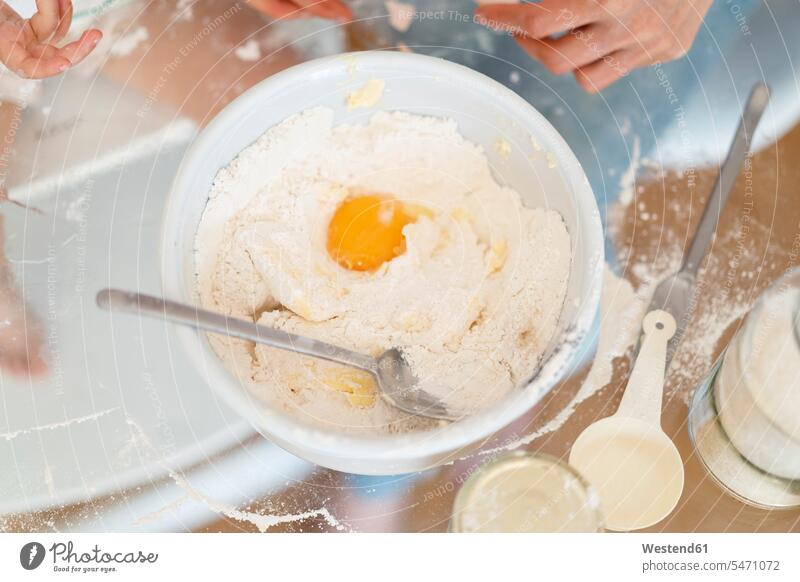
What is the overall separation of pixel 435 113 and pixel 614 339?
0.16 meters

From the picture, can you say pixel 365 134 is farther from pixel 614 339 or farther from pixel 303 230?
pixel 614 339

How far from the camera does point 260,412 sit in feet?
0.96

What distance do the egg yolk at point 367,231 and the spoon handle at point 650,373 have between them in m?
0.15

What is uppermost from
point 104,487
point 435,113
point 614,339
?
point 435,113

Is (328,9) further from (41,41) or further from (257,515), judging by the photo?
(257,515)

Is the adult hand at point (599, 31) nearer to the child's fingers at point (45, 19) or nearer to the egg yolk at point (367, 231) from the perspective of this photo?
the egg yolk at point (367, 231)

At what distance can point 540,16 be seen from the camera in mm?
368

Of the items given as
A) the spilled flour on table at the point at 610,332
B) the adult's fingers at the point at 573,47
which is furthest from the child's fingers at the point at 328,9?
the spilled flour on table at the point at 610,332

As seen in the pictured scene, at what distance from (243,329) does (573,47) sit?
0.25 metres

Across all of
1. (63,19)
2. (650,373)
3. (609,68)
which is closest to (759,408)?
(650,373)

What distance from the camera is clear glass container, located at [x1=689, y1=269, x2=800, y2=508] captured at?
12.9 inches

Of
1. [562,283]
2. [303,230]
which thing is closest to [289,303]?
[303,230]
